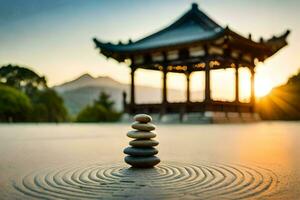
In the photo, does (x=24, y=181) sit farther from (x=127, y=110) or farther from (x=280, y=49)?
(x=280, y=49)

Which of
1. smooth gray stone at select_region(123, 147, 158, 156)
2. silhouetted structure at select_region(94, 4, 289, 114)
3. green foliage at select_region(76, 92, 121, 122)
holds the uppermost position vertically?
silhouetted structure at select_region(94, 4, 289, 114)

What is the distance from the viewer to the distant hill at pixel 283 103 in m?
28.3

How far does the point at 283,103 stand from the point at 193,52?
44.1ft

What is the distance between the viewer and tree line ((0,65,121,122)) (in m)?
30.8

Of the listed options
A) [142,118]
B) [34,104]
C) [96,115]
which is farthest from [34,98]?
[142,118]

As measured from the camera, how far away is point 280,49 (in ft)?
72.0

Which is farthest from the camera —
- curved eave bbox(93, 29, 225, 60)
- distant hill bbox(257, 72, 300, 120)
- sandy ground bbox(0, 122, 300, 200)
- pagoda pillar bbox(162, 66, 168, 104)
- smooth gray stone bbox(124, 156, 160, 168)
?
distant hill bbox(257, 72, 300, 120)

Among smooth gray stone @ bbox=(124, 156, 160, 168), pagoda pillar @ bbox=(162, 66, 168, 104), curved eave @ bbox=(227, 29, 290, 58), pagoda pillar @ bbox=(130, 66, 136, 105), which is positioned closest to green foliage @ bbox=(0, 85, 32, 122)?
pagoda pillar @ bbox=(130, 66, 136, 105)

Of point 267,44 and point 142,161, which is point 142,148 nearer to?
point 142,161

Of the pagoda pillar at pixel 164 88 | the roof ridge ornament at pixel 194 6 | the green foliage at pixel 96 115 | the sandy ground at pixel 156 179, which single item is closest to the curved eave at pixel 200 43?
the pagoda pillar at pixel 164 88

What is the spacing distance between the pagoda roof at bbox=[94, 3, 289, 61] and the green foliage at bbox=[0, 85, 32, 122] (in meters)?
13.6

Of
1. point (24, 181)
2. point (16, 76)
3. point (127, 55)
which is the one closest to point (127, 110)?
point (127, 55)

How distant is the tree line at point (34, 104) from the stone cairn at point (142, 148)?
2610 centimetres

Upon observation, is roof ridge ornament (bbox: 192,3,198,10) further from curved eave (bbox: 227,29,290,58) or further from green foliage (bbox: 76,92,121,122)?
green foliage (bbox: 76,92,121,122)
